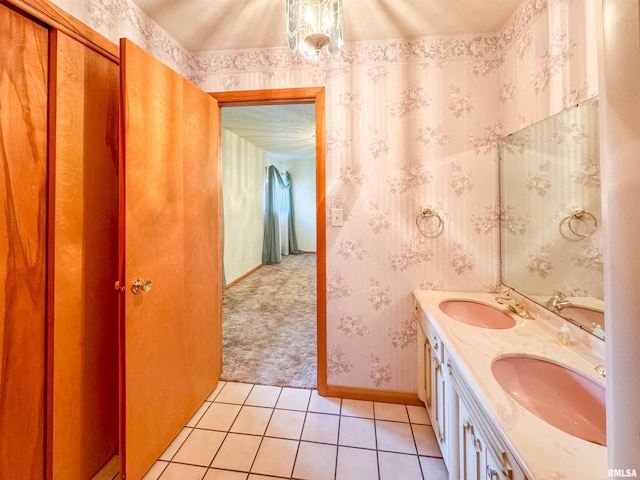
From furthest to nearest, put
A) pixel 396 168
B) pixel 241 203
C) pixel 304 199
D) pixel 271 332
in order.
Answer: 1. pixel 304 199
2. pixel 241 203
3. pixel 271 332
4. pixel 396 168

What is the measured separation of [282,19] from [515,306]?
2001 mm

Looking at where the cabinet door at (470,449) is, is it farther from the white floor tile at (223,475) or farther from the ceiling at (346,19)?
the ceiling at (346,19)

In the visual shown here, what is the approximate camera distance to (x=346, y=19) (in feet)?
5.16

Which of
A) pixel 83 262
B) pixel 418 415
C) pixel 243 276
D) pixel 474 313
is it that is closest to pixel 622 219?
pixel 474 313

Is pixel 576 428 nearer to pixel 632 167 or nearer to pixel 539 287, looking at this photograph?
pixel 539 287

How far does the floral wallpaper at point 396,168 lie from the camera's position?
1712mm

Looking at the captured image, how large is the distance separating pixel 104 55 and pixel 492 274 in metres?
Answer: 2.35

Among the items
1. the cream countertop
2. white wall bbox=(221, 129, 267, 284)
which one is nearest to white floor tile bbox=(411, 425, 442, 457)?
the cream countertop

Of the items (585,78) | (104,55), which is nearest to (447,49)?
(585,78)

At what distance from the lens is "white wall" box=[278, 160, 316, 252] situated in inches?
296

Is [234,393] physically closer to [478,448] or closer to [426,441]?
[426,441]

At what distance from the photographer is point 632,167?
346 mm

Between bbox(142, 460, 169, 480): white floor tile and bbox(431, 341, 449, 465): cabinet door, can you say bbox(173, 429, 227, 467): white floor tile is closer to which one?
bbox(142, 460, 169, 480): white floor tile

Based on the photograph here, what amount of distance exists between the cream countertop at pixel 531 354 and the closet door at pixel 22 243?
155 cm
